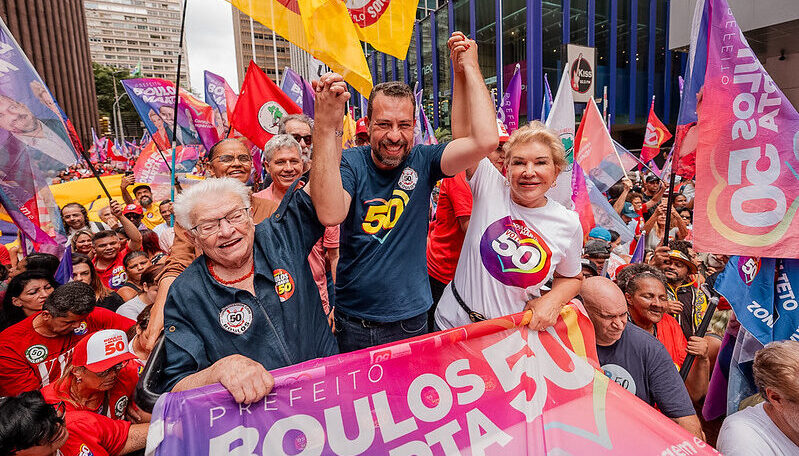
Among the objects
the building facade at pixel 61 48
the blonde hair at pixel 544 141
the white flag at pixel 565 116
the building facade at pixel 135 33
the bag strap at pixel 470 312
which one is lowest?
the bag strap at pixel 470 312

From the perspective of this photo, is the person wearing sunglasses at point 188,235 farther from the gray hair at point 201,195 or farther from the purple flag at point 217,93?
the purple flag at point 217,93

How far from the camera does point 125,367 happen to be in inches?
118

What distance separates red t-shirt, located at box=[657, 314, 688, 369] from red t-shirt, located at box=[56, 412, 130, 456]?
3669 millimetres

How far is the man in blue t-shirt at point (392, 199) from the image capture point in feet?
6.71

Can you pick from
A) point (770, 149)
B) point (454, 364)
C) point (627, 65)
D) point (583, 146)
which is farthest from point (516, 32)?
point (454, 364)

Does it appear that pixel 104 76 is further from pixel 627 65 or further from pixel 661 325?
pixel 661 325

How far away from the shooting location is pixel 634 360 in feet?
8.43

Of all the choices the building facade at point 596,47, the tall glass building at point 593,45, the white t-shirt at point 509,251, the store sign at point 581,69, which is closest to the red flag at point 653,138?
the white t-shirt at point 509,251

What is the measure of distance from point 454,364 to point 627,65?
98.1 feet

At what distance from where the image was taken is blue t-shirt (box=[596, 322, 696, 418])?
2469 mm

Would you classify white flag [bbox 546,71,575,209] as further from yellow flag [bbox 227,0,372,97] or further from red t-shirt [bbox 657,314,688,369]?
yellow flag [bbox 227,0,372,97]

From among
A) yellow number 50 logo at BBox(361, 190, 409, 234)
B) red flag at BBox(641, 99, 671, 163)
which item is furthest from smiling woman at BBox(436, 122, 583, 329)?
red flag at BBox(641, 99, 671, 163)

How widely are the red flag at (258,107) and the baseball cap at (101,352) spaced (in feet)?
11.9

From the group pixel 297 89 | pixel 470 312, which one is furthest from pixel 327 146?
pixel 297 89
